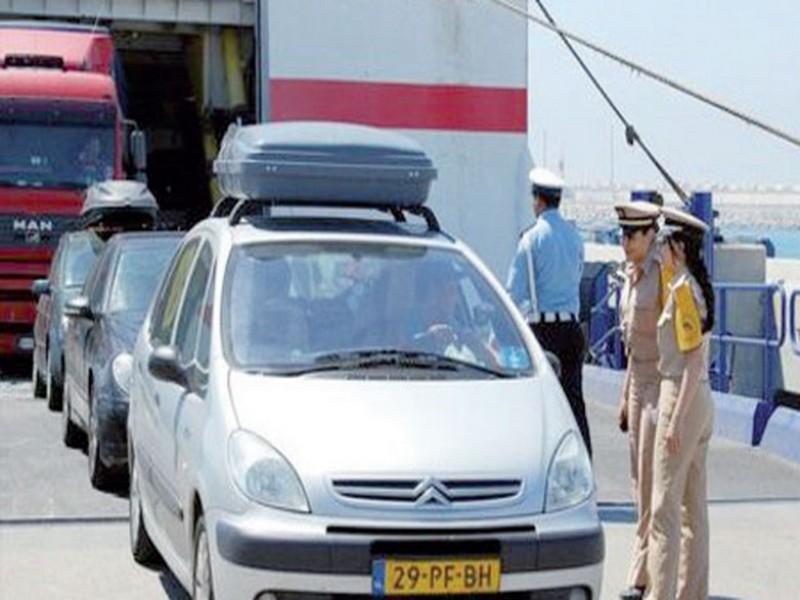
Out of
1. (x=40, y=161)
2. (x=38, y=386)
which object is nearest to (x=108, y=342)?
(x=38, y=386)

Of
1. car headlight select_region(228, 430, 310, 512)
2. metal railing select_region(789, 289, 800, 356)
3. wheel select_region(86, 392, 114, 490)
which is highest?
car headlight select_region(228, 430, 310, 512)

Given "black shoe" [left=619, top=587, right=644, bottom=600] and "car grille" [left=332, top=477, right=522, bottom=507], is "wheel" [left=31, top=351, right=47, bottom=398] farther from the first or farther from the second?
"car grille" [left=332, top=477, right=522, bottom=507]

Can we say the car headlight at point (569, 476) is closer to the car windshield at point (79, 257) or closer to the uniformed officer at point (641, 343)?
the uniformed officer at point (641, 343)

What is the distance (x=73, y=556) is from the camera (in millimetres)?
7773

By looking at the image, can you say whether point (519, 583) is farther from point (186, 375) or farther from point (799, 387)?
point (799, 387)

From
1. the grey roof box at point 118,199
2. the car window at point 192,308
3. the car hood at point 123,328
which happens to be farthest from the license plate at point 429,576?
the grey roof box at point 118,199

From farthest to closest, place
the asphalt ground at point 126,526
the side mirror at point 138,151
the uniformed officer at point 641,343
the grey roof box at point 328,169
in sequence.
→ the side mirror at point 138,151
the asphalt ground at point 126,526
the grey roof box at point 328,169
the uniformed officer at point 641,343

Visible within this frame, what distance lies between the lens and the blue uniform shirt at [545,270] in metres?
8.68

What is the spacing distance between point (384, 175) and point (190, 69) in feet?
53.1

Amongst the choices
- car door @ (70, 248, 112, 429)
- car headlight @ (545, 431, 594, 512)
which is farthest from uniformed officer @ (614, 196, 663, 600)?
car door @ (70, 248, 112, 429)

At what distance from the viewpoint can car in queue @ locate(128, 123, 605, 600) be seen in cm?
535

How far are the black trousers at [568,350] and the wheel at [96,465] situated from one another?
271 centimetres

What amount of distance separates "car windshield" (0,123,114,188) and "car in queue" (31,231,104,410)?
2.79 m

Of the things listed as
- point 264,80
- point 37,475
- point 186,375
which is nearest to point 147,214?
point 264,80
